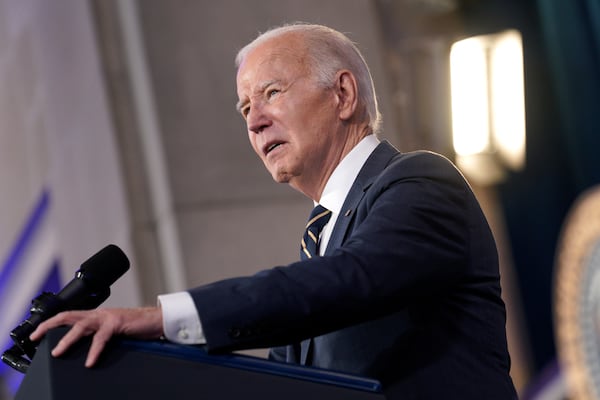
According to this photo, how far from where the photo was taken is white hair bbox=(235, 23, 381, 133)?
1.99m

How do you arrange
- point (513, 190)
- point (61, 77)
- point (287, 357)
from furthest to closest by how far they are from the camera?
point (513, 190), point (61, 77), point (287, 357)

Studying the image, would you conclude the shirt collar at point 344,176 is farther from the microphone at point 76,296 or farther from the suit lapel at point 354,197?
the microphone at point 76,296

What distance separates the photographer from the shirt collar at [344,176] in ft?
6.24

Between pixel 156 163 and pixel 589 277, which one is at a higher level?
pixel 156 163

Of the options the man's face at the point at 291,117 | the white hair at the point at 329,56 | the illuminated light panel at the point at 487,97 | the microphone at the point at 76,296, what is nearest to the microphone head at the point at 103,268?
the microphone at the point at 76,296

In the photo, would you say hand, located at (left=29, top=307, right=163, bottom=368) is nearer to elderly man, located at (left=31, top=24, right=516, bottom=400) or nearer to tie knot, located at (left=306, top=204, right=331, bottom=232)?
elderly man, located at (left=31, top=24, right=516, bottom=400)

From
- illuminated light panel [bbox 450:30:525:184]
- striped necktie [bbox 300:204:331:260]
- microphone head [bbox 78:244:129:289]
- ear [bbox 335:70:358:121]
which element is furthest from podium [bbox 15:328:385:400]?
illuminated light panel [bbox 450:30:525:184]

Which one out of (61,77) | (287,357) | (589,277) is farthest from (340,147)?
(61,77)

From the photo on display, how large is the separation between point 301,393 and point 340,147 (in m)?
0.71

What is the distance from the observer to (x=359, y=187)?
1.82m

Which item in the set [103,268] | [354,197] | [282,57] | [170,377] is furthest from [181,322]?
[282,57]

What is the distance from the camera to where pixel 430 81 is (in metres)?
5.03

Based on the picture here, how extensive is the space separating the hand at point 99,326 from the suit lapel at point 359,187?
1.43 ft

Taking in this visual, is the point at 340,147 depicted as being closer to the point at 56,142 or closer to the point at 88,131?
the point at 88,131
